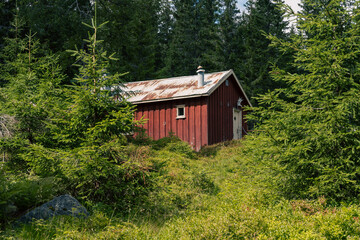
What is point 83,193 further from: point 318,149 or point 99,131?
point 318,149

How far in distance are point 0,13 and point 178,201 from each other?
19531 mm

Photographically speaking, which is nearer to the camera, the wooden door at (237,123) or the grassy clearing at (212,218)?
the grassy clearing at (212,218)

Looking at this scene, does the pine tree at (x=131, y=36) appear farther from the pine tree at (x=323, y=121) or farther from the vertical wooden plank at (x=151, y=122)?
the pine tree at (x=323, y=121)

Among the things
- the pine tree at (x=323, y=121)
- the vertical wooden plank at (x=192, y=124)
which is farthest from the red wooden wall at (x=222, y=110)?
the pine tree at (x=323, y=121)

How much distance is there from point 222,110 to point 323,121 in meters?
12.7

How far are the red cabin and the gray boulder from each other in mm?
10873

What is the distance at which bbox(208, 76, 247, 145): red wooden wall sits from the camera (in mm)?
18016

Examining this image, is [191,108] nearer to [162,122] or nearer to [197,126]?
[197,126]

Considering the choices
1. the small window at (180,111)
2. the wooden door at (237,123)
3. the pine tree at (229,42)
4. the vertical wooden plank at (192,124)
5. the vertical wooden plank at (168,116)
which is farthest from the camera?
the pine tree at (229,42)

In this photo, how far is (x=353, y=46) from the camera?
7086 millimetres

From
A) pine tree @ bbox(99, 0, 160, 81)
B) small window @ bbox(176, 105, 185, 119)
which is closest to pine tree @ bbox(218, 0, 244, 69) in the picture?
pine tree @ bbox(99, 0, 160, 81)

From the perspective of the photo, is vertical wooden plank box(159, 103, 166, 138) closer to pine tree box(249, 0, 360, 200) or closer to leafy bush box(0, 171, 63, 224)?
pine tree box(249, 0, 360, 200)

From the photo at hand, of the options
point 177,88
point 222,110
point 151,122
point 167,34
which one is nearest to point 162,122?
point 151,122

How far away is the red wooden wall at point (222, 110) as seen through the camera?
59.1 feet
